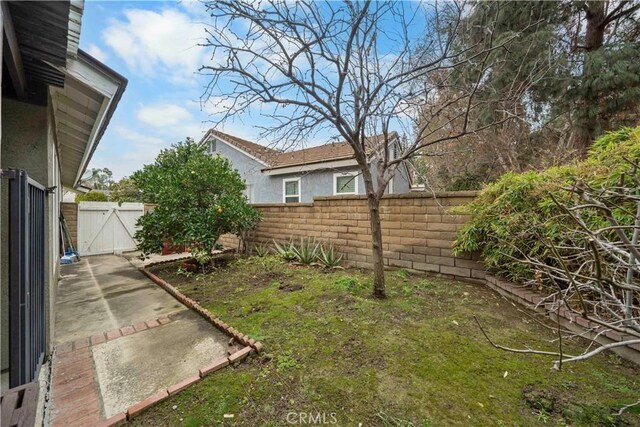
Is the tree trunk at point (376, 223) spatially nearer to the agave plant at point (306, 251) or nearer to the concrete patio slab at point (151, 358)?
the concrete patio slab at point (151, 358)

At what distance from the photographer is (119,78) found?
268 cm

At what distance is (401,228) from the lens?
5750mm

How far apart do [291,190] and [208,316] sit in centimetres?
843

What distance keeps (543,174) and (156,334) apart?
6.03m

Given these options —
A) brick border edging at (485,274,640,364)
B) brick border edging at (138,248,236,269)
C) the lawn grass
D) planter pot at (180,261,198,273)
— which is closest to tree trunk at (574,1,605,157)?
brick border edging at (485,274,640,364)

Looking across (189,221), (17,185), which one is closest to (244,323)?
(17,185)

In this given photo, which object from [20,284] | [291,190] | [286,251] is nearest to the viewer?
[20,284]

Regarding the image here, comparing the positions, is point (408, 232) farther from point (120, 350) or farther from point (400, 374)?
point (120, 350)

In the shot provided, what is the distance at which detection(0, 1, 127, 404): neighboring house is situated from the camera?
1.76m

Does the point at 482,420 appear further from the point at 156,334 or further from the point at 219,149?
the point at 219,149

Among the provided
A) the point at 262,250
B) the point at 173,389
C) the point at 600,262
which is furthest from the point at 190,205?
the point at 600,262

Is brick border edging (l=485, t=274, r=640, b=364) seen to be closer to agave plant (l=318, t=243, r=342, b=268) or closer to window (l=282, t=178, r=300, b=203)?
agave plant (l=318, t=243, r=342, b=268)

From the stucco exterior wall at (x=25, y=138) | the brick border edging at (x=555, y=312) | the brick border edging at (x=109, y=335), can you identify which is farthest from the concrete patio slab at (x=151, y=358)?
the brick border edging at (x=555, y=312)

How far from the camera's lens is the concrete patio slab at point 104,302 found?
3.88 meters
